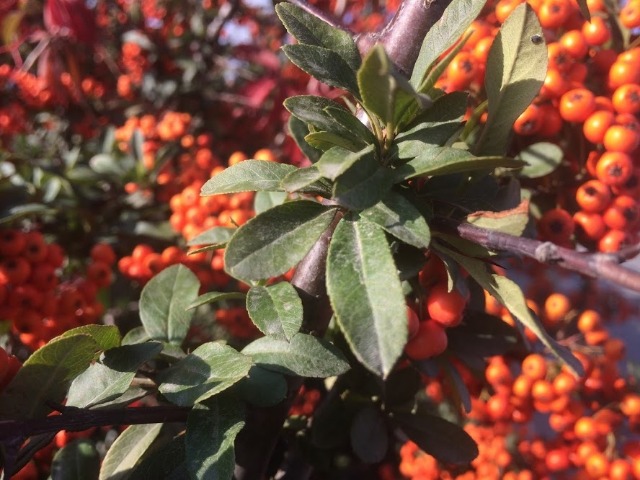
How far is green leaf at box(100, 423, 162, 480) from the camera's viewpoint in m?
0.76

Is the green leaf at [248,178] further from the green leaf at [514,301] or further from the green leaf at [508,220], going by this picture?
the green leaf at [508,220]

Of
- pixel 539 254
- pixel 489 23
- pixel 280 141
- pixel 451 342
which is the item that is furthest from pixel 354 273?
pixel 280 141

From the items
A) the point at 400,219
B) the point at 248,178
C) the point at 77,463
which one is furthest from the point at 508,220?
the point at 77,463

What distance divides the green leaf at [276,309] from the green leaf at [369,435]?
0.41m

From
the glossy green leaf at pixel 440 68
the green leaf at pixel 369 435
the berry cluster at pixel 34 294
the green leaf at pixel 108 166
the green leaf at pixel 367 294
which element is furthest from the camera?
the green leaf at pixel 108 166

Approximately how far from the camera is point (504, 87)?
2.15 feet

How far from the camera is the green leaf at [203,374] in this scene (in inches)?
24.5

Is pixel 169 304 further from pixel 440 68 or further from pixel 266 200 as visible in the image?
pixel 440 68

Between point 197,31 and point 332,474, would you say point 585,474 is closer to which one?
point 332,474

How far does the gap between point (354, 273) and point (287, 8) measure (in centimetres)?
36

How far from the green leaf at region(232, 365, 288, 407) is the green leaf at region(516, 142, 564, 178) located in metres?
0.64

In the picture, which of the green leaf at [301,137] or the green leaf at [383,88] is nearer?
the green leaf at [383,88]

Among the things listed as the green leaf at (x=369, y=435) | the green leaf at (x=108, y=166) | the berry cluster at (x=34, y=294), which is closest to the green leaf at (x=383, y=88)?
the green leaf at (x=369, y=435)

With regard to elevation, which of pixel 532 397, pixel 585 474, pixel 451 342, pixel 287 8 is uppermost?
pixel 287 8
